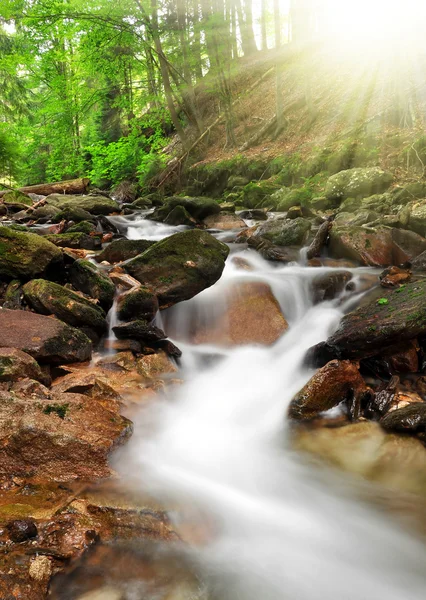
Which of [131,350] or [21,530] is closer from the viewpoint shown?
[21,530]

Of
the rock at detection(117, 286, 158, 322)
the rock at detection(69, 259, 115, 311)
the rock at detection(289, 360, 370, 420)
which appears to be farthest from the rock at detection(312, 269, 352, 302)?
the rock at detection(69, 259, 115, 311)

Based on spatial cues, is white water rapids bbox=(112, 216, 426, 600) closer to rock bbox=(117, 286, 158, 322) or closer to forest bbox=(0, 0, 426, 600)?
forest bbox=(0, 0, 426, 600)

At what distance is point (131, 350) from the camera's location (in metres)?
5.10

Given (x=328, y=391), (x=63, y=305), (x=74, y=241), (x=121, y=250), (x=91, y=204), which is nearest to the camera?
(x=328, y=391)

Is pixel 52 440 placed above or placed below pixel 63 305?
below

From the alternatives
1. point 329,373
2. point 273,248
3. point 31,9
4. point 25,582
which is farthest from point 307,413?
point 31,9

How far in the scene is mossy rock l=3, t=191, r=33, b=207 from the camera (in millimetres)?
13180

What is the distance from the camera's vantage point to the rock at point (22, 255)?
557 centimetres

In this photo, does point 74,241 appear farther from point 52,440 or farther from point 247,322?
point 52,440

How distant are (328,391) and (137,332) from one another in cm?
255

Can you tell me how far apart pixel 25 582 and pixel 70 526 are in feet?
1.27

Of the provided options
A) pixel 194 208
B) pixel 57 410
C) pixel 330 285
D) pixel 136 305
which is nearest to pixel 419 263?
pixel 330 285

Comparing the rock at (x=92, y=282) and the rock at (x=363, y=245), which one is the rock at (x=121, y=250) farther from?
the rock at (x=363, y=245)

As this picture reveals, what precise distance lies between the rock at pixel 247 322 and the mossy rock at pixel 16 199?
33.4ft
